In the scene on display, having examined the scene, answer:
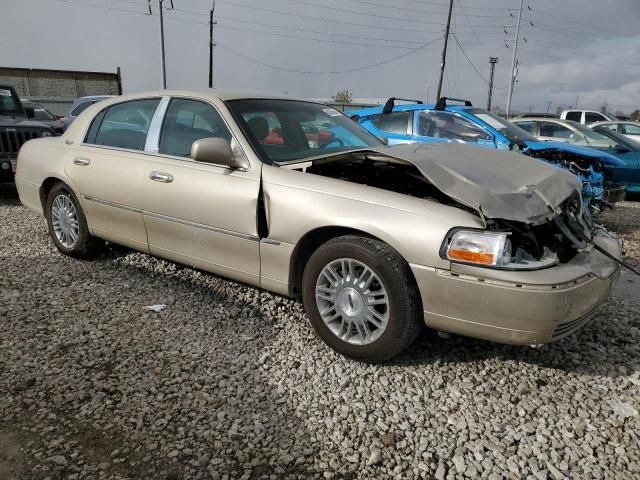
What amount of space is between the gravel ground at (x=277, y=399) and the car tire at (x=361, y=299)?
0.58 ft

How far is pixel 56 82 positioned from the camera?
34656mm

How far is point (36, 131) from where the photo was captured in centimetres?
819

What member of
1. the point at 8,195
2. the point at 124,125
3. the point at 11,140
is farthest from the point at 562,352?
the point at 8,195

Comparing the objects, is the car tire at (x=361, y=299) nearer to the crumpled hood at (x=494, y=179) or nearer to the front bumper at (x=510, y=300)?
the front bumper at (x=510, y=300)

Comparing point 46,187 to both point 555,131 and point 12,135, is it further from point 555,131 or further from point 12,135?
point 555,131

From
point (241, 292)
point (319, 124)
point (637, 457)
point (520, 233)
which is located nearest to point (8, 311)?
point (241, 292)

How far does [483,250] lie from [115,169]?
3030 mm

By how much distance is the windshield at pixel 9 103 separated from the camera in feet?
29.4

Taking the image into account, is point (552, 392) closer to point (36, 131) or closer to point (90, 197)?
point (90, 197)

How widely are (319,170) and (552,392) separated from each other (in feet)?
6.37

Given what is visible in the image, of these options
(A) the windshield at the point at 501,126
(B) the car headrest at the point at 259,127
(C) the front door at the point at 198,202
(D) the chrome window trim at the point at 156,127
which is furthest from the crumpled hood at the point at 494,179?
(A) the windshield at the point at 501,126

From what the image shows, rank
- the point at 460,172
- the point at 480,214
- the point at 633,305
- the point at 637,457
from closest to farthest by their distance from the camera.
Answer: the point at 637,457
the point at 480,214
the point at 460,172
the point at 633,305

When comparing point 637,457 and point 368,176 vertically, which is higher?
point 368,176

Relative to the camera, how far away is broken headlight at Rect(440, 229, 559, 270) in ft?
8.26
